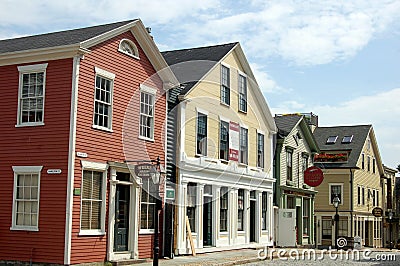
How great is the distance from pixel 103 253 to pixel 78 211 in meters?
1.84

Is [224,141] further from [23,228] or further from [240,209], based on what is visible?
[23,228]

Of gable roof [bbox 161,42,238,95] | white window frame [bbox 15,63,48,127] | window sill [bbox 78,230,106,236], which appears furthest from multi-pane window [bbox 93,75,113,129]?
gable roof [bbox 161,42,238,95]

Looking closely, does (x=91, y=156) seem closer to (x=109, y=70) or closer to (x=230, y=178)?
(x=109, y=70)

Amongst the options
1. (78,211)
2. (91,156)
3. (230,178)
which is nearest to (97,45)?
(91,156)

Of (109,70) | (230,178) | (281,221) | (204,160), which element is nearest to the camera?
(109,70)

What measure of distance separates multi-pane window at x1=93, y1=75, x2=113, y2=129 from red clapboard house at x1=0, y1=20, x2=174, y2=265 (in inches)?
1.3

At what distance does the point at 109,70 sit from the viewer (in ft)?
66.0

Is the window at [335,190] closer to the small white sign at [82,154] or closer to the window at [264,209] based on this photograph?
the window at [264,209]

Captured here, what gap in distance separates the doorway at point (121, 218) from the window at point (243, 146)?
9.51 metres

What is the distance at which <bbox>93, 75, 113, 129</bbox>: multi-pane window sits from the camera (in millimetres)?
19594

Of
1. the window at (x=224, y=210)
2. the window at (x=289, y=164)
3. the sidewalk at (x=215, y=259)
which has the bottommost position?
the sidewalk at (x=215, y=259)

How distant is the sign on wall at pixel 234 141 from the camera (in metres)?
28.3

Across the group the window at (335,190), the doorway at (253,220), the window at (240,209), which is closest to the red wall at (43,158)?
the window at (240,209)

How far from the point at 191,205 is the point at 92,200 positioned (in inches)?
263
